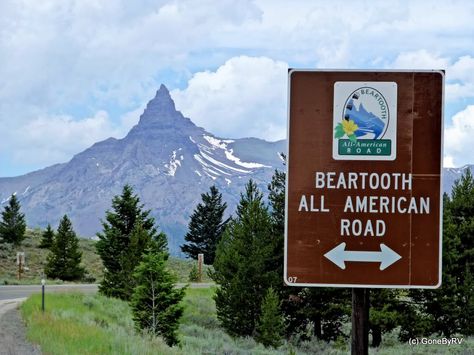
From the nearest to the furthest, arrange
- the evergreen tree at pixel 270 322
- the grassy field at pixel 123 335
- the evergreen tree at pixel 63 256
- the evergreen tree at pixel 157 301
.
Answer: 1. the grassy field at pixel 123 335
2. the evergreen tree at pixel 157 301
3. the evergreen tree at pixel 270 322
4. the evergreen tree at pixel 63 256

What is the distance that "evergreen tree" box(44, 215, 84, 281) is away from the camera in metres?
41.4

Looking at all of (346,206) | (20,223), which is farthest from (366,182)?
(20,223)

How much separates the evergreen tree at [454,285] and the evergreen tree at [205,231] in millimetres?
41956

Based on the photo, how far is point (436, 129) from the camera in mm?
5750

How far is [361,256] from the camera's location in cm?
573

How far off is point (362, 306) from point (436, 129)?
1.64 m

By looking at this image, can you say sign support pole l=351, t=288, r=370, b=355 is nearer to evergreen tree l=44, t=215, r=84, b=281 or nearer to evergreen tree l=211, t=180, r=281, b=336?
evergreen tree l=211, t=180, r=281, b=336

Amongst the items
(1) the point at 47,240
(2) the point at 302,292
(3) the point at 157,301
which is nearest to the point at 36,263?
(1) the point at 47,240

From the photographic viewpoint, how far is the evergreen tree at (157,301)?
2006 cm

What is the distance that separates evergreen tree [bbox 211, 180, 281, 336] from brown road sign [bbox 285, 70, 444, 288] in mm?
20890

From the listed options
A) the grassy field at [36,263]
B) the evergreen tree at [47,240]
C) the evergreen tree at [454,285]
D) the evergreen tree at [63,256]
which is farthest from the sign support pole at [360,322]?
the evergreen tree at [47,240]

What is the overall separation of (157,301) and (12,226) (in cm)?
3377

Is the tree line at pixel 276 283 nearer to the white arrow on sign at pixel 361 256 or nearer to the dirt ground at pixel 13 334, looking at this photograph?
the dirt ground at pixel 13 334

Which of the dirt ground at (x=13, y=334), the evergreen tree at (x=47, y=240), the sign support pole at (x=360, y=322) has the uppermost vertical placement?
the sign support pole at (x=360, y=322)
